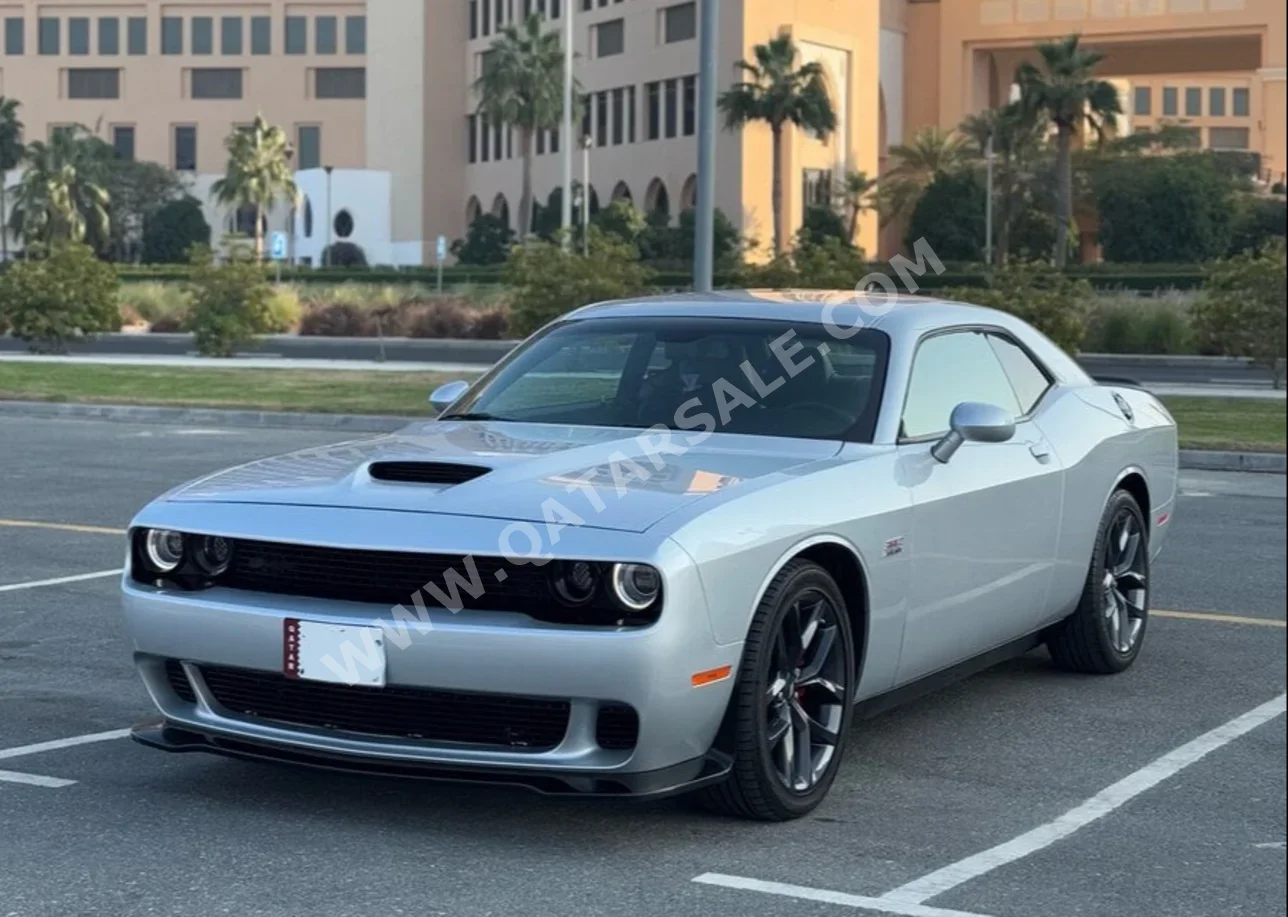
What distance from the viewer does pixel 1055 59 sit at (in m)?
63.8

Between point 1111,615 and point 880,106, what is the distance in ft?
233

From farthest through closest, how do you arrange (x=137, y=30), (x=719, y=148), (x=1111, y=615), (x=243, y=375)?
(x=137, y=30) → (x=719, y=148) → (x=243, y=375) → (x=1111, y=615)

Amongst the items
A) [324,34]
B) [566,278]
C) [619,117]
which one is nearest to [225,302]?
[566,278]

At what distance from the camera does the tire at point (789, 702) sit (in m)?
5.29

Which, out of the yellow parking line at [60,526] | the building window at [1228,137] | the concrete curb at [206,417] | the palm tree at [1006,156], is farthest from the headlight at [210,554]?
the building window at [1228,137]

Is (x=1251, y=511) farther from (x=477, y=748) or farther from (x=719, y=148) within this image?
(x=719, y=148)

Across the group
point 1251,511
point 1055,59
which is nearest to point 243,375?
point 1251,511

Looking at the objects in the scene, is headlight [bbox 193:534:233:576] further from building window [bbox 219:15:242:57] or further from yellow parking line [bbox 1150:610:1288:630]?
building window [bbox 219:15:242:57]

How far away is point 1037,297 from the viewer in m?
26.4

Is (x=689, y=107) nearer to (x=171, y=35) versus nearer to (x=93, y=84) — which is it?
(x=171, y=35)

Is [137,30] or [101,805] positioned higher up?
[137,30]

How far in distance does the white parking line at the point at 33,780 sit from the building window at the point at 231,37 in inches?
3977

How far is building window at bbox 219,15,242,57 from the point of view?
4060 inches

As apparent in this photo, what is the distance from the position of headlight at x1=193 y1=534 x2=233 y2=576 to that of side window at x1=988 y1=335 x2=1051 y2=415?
3128 mm
